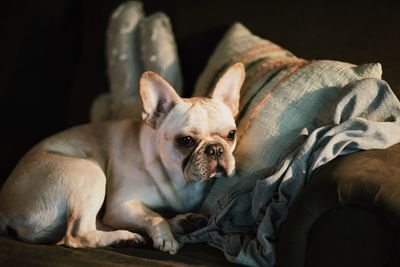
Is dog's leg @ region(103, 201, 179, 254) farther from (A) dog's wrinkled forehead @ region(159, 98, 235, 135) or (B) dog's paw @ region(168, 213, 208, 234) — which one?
(A) dog's wrinkled forehead @ region(159, 98, 235, 135)

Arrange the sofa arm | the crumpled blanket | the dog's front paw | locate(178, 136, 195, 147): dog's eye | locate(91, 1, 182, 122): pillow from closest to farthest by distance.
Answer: the sofa arm → the crumpled blanket → the dog's front paw → locate(178, 136, 195, 147): dog's eye → locate(91, 1, 182, 122): pillow

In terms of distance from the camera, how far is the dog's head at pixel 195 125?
1.48 metres

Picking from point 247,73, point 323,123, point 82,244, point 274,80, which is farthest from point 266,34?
point 82,244

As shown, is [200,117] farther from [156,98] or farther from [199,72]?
[199,72]

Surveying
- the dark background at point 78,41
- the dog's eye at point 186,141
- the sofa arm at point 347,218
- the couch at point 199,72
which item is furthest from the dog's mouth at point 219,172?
the dark background at point 78,41

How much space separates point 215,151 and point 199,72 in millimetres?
694

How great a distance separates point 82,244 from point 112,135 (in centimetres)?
44

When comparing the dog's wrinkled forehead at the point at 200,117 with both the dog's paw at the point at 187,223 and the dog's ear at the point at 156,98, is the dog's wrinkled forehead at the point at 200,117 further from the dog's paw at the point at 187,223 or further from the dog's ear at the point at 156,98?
the dog's paw at the point at 187,223

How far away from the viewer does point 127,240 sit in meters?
1.43

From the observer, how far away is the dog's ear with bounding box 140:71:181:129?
155cm

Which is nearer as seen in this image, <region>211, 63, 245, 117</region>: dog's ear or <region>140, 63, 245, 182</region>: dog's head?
<region>140, 63, 245, 182</region>: dog's head

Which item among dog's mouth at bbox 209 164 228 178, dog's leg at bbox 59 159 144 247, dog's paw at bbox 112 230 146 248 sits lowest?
dog's paw at bbox 112 230 146 248

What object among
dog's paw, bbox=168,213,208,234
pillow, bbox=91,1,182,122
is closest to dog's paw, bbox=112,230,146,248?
dog's paw, bbox=168,213,208,234

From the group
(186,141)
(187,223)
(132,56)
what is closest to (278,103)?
(186,141)
